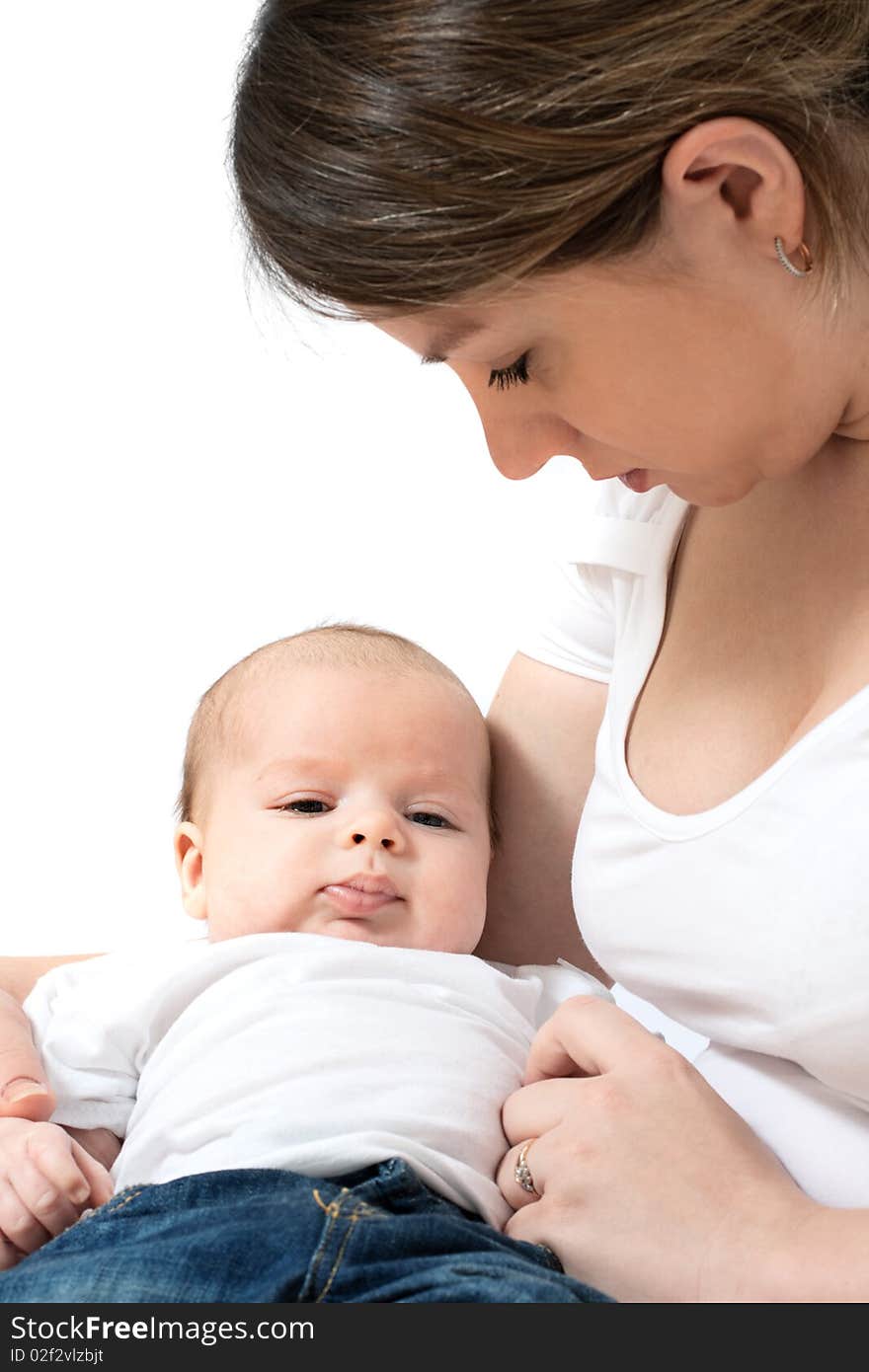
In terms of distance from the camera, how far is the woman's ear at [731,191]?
104 cm

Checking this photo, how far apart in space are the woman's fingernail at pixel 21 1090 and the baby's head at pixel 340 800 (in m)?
0.24

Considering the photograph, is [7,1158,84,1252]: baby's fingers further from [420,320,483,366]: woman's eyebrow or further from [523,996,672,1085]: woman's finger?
[420,320,483,366]: woman's eyebrow

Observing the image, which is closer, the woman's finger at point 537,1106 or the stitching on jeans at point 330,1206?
the stitching on jeans at point 330,1206

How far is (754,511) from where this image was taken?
1.43m

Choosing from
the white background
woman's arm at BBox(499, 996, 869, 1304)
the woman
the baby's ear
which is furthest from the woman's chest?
the white background

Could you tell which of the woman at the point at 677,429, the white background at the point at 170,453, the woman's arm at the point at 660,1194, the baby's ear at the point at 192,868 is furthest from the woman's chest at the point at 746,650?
the white background at the point at 170,453

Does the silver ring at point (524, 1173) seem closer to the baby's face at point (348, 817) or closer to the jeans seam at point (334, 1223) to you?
the jeans seam at point (334, 1223)

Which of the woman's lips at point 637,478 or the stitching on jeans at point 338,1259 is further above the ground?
the woman's lips at point 637,478

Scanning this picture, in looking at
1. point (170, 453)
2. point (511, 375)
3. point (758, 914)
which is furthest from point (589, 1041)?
point (170, 453)

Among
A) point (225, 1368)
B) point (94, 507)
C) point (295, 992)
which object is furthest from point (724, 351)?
point (94, 507)

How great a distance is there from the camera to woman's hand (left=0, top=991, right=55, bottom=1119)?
1.38 meters

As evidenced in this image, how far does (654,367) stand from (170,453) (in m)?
1.45

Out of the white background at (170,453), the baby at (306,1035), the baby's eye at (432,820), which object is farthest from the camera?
the white background at (170,453)

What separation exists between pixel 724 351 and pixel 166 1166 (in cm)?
76
